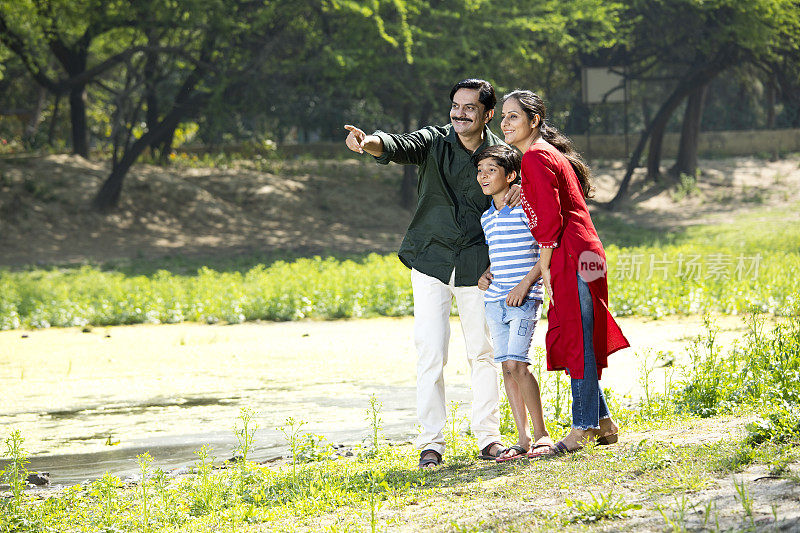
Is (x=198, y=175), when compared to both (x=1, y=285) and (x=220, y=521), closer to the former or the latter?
(x=1, y=285)

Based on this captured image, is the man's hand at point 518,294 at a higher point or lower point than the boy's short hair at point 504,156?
lower

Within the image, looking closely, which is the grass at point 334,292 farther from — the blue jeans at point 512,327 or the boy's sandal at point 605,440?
the blue jeans at point 512,327

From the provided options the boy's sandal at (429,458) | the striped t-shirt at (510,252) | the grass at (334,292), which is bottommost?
the grass at (334,292)

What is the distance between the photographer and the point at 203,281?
1445cm

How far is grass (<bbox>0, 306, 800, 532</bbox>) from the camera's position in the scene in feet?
12.3

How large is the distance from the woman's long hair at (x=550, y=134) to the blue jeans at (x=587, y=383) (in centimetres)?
63

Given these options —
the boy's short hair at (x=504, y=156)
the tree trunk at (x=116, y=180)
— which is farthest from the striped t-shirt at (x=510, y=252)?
the tree trunk at (x=116, y=180)

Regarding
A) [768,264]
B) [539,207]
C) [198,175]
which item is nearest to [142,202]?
[198,175]

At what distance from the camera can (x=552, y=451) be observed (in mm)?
4941

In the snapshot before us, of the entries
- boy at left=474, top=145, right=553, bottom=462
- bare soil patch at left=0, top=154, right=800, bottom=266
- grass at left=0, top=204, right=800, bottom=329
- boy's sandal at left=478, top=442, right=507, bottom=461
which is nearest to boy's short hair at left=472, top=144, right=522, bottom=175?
boy at left=474, top=145, right=553, bottom=462

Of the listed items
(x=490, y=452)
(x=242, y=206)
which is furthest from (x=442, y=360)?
(x=242, y=206)

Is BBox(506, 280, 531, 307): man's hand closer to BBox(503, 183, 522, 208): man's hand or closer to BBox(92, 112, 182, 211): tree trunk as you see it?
BBox(503, 183, 522, 208): man's hand

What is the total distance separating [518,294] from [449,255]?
1.56 feet

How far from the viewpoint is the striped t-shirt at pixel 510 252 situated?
5055mm
